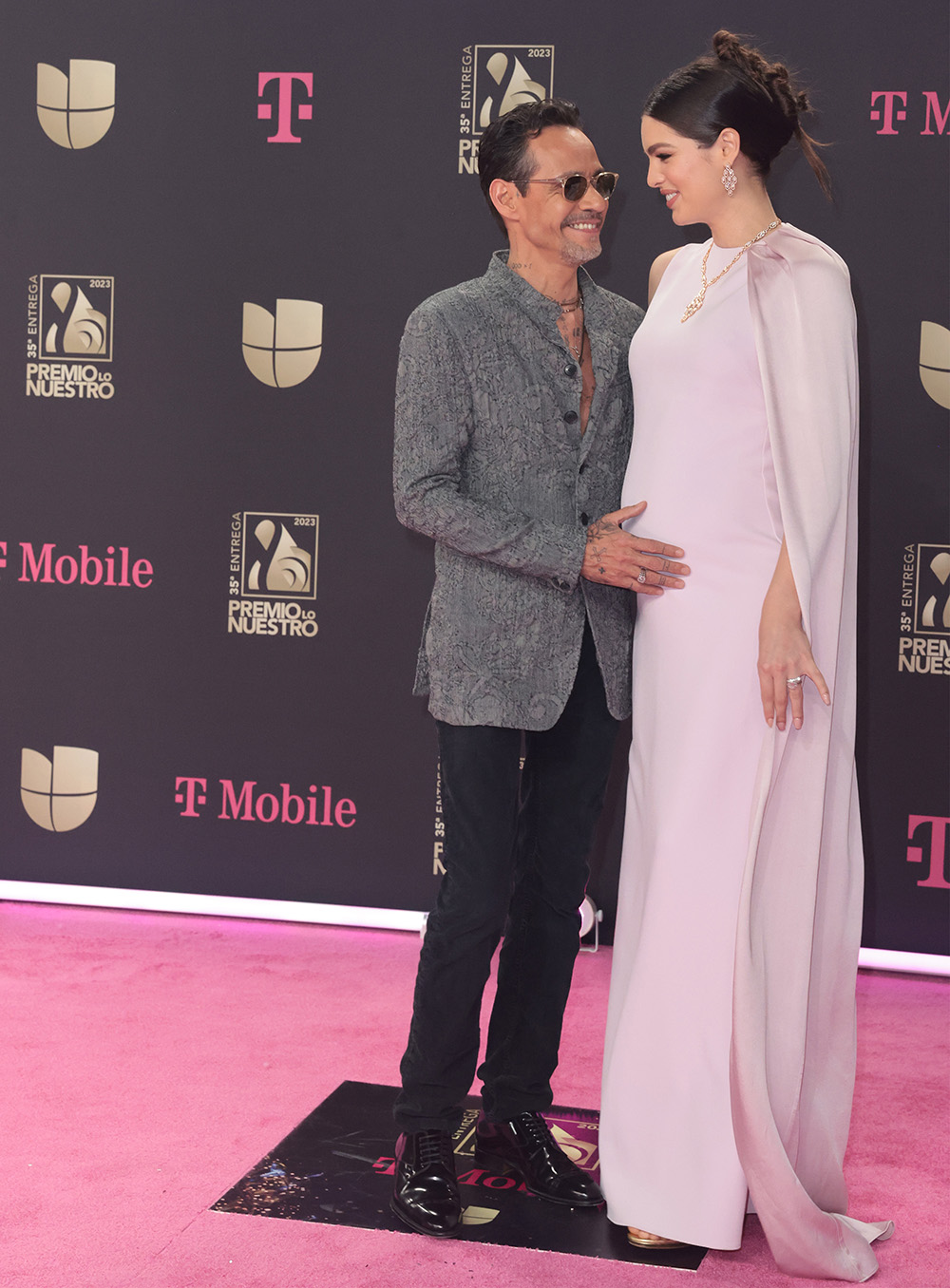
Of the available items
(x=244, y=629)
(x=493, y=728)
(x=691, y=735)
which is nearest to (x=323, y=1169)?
(x=493, y=728)

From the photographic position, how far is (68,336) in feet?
12.0

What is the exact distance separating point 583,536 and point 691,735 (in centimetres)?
34

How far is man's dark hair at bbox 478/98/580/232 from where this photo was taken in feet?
6.84

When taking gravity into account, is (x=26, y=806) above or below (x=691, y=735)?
below

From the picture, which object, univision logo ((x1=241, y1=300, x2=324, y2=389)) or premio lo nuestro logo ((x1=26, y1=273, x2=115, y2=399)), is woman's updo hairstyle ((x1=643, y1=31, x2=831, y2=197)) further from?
premio lo nuestro logo ((x1=26, y1=273, x2=115, y2=399))

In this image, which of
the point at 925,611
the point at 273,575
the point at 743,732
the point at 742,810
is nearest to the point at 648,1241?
the point at 742,810

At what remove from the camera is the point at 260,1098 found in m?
2.49

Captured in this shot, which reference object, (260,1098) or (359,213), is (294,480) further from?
(260,1098)

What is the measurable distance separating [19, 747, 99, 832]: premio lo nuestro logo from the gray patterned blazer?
1905 millimetres

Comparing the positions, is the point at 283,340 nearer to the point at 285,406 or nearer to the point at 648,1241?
the point at 285,406

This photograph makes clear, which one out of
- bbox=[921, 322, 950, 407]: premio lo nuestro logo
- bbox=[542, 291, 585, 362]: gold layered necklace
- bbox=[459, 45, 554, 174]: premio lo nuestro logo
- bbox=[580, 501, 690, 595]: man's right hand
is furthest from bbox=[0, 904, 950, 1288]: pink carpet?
bbox=[459, 45, 554, 174]: premio lo nuestro logo

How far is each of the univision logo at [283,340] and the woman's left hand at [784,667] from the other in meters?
2.02

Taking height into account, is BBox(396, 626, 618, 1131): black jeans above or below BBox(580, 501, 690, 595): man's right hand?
below

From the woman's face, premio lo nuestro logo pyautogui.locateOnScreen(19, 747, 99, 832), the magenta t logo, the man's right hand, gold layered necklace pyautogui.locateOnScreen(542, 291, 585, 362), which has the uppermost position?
the magenta t logo
